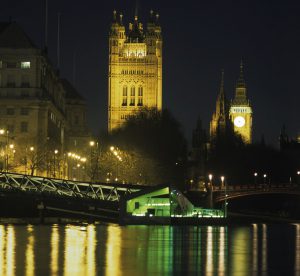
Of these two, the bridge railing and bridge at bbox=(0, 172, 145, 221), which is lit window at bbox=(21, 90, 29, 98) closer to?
bridge at bbox=(0, 172, 145, 221)

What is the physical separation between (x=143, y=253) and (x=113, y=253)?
1909mm

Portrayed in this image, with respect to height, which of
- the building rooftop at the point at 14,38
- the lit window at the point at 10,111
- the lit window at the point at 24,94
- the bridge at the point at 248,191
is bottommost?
the bridge at the point at 248,191

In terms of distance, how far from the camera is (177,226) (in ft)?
317

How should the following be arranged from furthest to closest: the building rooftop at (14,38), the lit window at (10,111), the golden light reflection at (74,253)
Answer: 1. the building rooftop at (14,38)
2. the lit window at (10,111)
3. the golden light reflection at (74,253)

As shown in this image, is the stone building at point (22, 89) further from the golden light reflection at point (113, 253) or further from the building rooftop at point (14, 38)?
the golden light reflection at point (113, 253)

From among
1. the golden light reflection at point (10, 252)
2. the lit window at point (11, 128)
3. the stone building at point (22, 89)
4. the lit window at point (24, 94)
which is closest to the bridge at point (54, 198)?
the golden light reflection at point (10, 252)

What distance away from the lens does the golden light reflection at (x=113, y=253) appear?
48.3 meters

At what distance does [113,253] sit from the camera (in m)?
57.1

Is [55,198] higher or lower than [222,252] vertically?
higher

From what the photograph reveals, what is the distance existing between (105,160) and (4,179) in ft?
154

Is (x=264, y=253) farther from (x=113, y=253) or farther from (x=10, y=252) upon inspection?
(x=10, y=252)

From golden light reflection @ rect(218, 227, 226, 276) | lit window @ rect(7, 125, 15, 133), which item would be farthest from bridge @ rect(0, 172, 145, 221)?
lit window @ rect(7, 125, 15, 133)

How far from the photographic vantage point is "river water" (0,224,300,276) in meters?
49.1

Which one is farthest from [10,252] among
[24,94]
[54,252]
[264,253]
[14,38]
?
[14,38]
